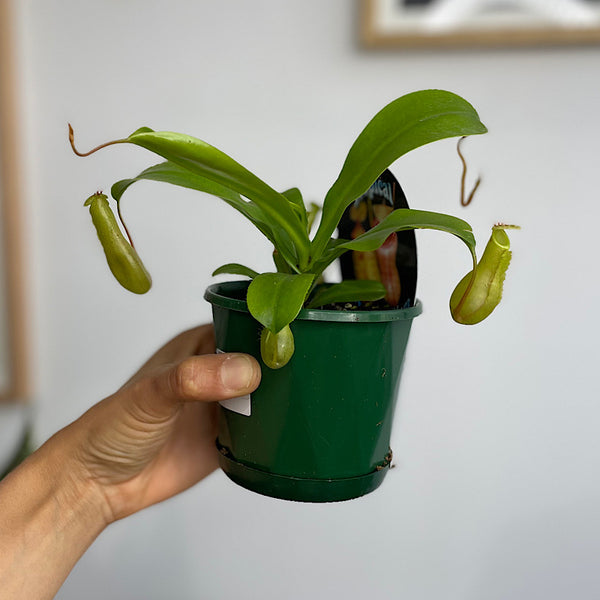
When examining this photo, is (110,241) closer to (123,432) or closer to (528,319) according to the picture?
(123,432)

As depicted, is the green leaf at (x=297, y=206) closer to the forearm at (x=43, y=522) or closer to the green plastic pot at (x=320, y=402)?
the green plastic pot at (x=320, y=402)

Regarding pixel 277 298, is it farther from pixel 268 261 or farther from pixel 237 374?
pixel 268 261

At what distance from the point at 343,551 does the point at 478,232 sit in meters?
0.63

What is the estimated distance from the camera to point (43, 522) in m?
0.65


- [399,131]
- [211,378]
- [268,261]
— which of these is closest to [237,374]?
[211,378]

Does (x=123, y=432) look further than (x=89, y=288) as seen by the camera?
No

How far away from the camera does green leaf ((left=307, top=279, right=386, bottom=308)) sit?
55 cm

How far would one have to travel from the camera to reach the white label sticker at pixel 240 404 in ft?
1.73

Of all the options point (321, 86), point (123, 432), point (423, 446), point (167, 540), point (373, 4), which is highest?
point (373, 4)

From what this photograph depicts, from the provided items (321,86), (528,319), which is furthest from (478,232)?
(321,86)

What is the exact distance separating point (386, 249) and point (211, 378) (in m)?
0.21

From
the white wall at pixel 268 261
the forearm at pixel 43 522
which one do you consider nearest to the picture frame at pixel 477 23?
the white wall at pixel 268 261

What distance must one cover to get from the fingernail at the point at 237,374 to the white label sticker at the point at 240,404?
3 centimetres

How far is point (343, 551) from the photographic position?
3.58ft
